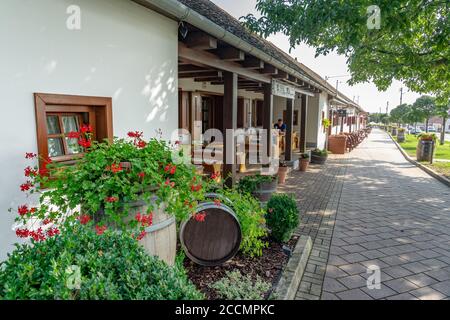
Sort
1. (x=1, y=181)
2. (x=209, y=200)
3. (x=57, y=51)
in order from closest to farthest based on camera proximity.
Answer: (x=1, y=181) < (x=57, y=51) < (x=209, y=200)

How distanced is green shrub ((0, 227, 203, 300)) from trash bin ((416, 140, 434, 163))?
14028mm

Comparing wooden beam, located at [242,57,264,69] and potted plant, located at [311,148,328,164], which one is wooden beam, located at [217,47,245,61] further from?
potted plant, located at [311,148,328,164]

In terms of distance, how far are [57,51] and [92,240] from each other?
1.85m

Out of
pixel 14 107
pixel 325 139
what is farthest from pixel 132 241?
pixel 325 139

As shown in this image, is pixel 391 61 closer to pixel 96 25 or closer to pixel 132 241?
pixel 96 25

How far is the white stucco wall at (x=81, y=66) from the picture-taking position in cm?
239

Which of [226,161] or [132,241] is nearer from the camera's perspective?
[132,241]

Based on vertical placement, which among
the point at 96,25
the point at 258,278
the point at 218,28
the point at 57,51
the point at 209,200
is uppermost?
the point at 218,28

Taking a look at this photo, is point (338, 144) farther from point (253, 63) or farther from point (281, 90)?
point (253, 63)

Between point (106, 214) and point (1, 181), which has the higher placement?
point (1, 181)

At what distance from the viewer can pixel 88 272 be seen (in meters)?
1.66

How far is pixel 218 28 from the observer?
3.94 meters

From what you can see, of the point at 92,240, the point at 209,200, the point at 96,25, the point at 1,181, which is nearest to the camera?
the point at 92,240

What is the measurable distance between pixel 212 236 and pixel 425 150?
518 inches
